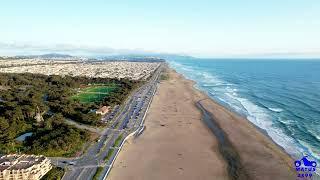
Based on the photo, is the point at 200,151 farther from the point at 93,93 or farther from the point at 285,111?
the point at 93,93

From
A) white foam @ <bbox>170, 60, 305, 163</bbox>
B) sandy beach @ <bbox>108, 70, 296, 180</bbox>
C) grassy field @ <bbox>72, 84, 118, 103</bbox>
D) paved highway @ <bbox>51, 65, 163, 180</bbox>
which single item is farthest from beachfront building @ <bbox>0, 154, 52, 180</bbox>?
grassy field @ <bbox>72, 84, 118, 103</bbox>

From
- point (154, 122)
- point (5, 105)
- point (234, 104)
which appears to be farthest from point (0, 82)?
point (234, 104)

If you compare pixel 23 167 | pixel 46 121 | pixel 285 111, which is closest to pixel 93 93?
pixel 46 121

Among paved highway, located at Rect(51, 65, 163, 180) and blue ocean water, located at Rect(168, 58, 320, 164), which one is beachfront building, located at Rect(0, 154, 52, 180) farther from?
blue ocean water, located at Rect(168, 58, 320, 164)

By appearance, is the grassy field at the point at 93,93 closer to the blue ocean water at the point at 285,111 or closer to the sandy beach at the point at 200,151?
the sandy beach at the point at 200,151

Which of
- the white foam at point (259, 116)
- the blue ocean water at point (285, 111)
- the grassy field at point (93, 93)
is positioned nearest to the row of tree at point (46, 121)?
the grassy field at point (93, 93)
